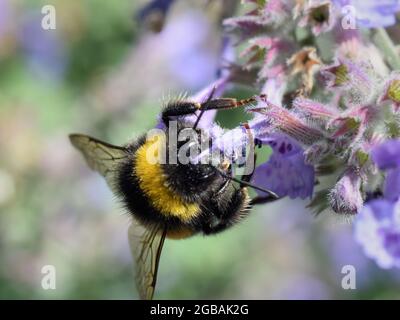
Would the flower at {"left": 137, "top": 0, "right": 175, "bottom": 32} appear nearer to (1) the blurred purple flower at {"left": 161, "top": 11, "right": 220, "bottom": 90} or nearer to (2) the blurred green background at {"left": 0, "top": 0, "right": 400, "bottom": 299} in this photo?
(2) the blurred green background at {"left": 0, "top": 0, "right": 400, "bottom": 299}

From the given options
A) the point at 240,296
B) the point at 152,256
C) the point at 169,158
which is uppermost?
the point at 240,296

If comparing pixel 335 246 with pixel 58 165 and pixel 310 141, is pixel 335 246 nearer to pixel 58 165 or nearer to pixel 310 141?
pixel 58 165

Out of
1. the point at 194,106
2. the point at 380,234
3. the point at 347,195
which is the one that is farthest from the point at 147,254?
the point at 380,234

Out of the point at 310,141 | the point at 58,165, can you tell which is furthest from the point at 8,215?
the point at 310,141

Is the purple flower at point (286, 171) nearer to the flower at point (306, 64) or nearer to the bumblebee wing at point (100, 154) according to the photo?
the flower at point (306, 64)

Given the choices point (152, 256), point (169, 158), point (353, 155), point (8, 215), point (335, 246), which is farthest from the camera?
point (335, 246)

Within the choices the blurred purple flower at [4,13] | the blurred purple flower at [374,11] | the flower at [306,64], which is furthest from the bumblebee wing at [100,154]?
the blurred purple flower at [4,13]

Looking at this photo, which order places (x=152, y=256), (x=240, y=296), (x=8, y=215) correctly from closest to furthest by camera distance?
(x=152, y=256) < (x=8, y=215) < (x=240, y=296)
